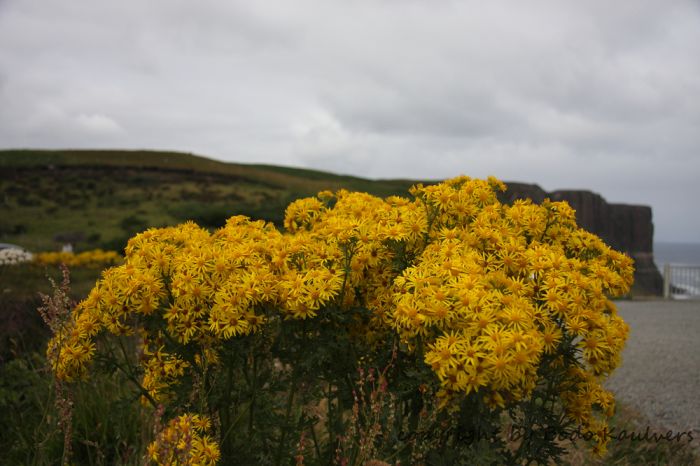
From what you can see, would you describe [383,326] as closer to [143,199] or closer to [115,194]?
[143,199]

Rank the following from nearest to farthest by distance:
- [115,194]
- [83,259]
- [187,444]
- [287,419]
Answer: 1. [187,444]
2. [287,419]
3. [83,259]
4. [115,194]

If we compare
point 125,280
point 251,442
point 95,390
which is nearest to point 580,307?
point 251,442

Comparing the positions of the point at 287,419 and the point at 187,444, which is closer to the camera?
the point at 187,444

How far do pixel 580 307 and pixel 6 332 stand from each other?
640 centimetres

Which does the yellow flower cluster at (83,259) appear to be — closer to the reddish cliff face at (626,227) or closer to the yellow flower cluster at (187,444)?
the reddish cliff face at (626,227)

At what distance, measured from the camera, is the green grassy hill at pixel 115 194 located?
26.5m

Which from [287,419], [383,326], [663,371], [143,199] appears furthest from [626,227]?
[143,199]

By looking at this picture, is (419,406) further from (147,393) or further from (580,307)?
(147,393)

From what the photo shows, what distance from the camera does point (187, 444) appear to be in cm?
238

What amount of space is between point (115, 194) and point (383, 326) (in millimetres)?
38488

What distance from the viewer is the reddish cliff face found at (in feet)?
58.7

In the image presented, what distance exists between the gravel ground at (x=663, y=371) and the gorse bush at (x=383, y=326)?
4.00m

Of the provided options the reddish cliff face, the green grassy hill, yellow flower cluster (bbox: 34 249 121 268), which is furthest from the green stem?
the green grassy hill

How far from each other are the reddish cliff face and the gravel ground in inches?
191
